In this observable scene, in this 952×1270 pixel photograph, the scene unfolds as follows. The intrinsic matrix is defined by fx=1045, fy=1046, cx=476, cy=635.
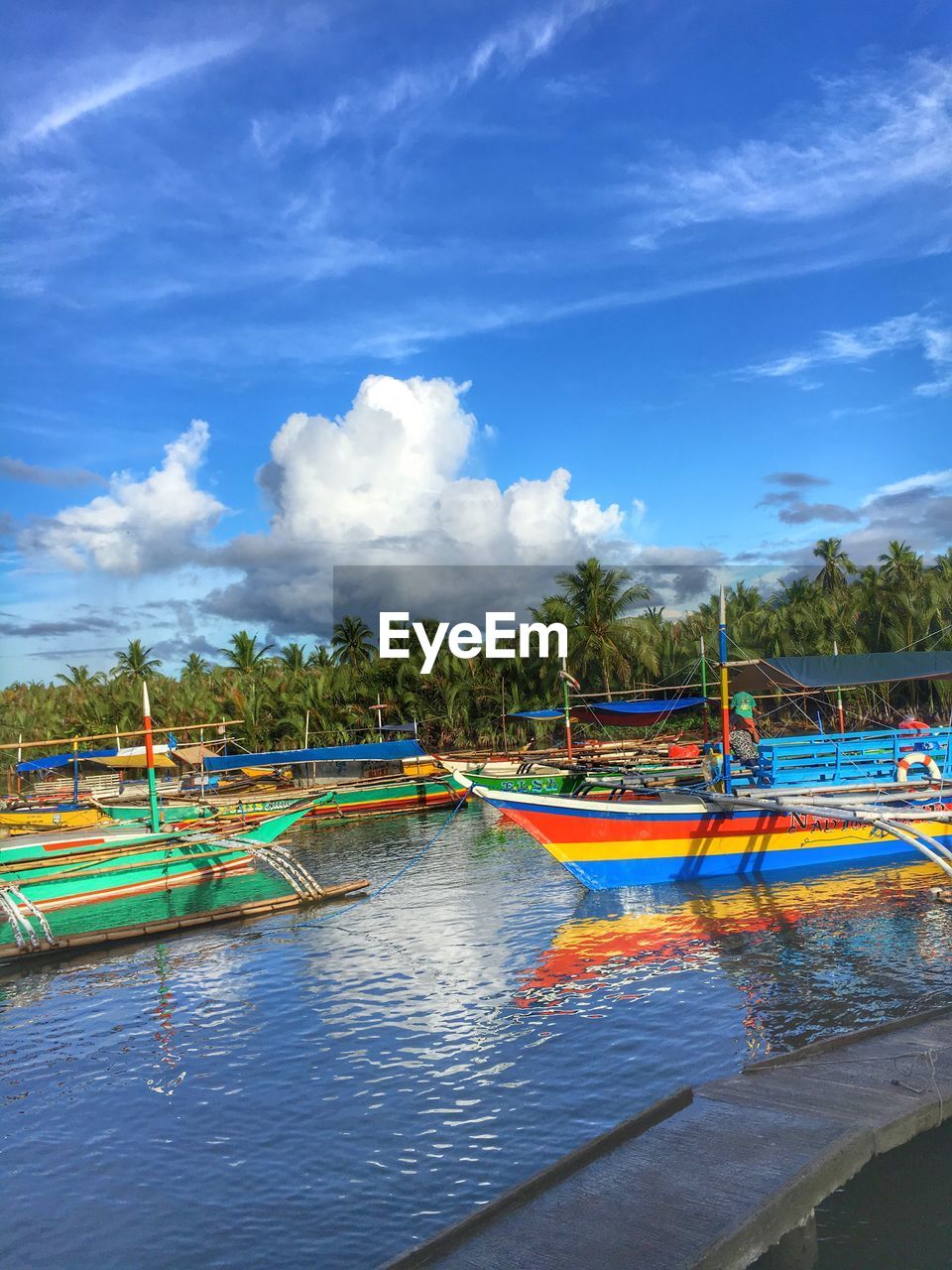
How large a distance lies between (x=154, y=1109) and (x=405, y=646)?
4914 cm

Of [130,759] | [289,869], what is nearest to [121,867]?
[289,869]

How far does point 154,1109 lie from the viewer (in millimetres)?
10664

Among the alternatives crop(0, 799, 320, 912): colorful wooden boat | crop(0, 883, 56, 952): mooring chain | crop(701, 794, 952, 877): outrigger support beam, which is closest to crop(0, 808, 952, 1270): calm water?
crop(0, 883, 56, 952): mooring chain

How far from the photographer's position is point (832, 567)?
61.7m

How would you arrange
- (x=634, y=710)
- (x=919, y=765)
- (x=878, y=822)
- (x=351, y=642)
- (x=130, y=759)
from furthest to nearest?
1. (x=351, y=642)
2. (x=130, y=759)
3. (x=634, y=710)
4. (x=919, y=765)
5. (x=878, y=822)

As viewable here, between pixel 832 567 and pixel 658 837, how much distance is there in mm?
45147

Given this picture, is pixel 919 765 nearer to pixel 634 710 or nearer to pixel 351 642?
pixel 634 710

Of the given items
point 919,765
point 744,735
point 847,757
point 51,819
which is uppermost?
point 744,735

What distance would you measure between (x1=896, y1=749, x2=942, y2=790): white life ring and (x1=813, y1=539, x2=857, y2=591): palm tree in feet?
137

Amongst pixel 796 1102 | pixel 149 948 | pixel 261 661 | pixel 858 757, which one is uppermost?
pixel 261 661

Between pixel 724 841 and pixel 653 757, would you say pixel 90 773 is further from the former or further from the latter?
pixel 724 841

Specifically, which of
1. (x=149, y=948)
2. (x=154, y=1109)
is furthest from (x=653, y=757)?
(x=154, y=1109)

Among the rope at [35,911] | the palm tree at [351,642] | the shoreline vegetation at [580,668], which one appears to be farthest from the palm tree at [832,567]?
the rope at [35,911]

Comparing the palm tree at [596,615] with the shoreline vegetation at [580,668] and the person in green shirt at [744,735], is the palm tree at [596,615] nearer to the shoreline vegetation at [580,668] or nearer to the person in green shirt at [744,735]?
the shoreline vegetation at [580,668]
